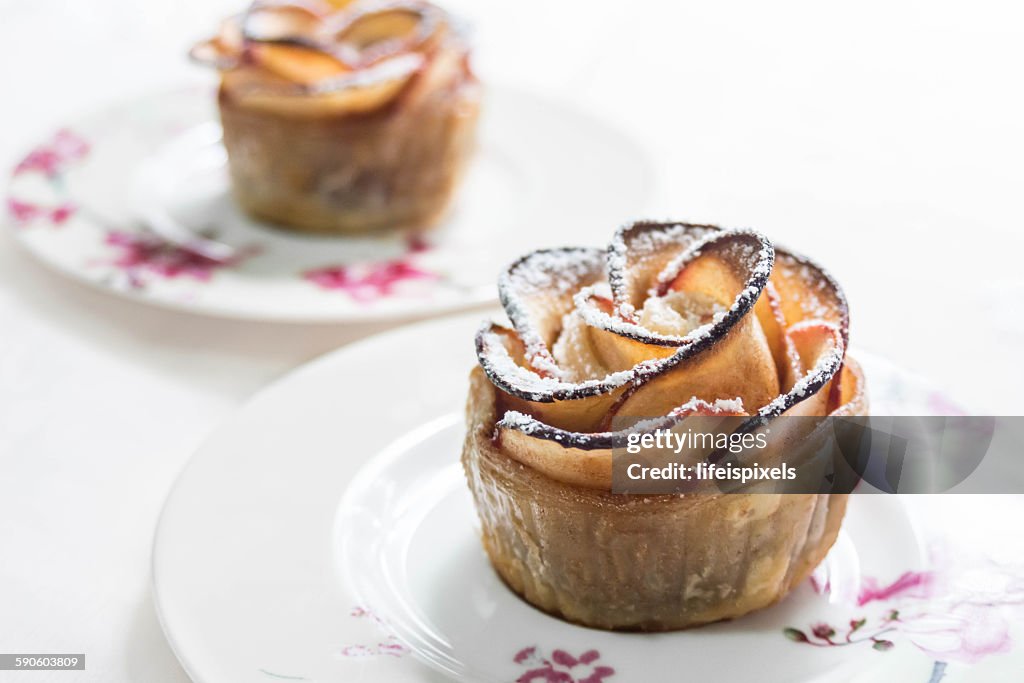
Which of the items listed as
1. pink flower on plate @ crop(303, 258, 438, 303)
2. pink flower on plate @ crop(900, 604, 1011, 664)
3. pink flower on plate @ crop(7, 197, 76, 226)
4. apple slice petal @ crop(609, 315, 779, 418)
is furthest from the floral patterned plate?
pink flower on plate @ crop(7, 197, 76, 226)

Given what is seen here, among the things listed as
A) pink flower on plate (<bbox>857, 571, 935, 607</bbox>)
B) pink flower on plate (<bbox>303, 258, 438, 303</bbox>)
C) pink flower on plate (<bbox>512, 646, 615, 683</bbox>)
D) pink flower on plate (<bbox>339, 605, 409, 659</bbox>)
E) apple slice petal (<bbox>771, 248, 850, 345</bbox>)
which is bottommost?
pink flower on plate (<bbox>303, 258, 438, 303</bbox>)

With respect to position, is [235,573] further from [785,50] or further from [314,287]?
[785,50]

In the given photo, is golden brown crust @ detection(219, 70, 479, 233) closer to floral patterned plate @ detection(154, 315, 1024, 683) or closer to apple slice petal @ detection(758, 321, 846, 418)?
floral patterned plate @ detection(154, 315, 1024, 683)

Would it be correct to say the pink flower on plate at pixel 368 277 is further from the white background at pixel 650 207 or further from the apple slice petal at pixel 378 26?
the apple slice petal at pixel 378 26

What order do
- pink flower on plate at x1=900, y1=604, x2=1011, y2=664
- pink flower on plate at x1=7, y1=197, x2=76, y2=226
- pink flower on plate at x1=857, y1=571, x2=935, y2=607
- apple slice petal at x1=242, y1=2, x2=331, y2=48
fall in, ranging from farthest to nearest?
apple slice petal at x1=242, y1=2, x2=331, y2=48 < pink flower on plate at x1=7, y1=197, x2=76, y2=226 < pink flower on plate at x1=857, y1=571, x2=935, y2=607 < pink flower on plate at x1=900, y1=604, x2=1011, y2=664

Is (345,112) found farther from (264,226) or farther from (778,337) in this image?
(778,337)

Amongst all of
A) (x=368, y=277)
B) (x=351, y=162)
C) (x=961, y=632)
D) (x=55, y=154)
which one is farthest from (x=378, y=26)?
(x=961, y=632)

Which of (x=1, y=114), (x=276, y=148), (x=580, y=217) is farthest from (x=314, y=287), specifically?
(x=1, y=114)
